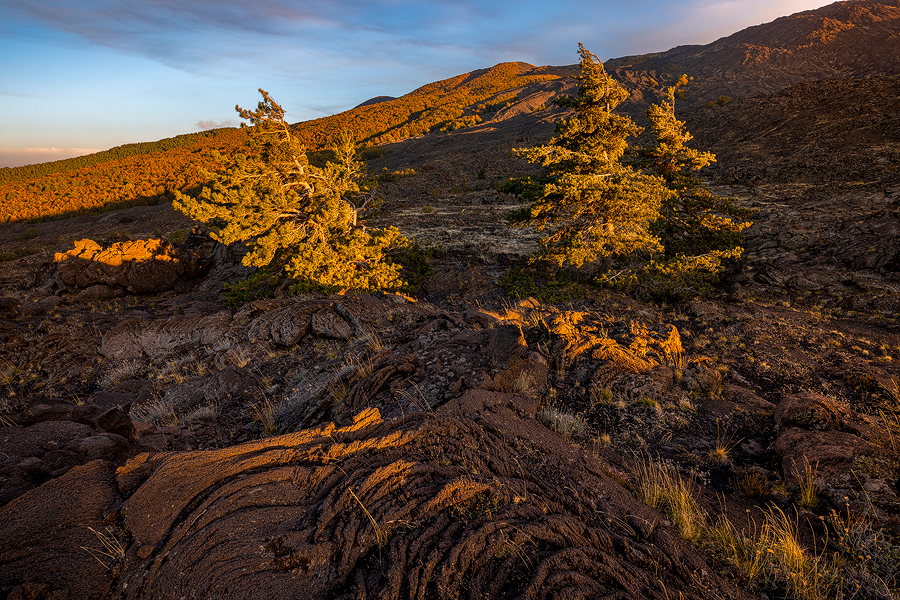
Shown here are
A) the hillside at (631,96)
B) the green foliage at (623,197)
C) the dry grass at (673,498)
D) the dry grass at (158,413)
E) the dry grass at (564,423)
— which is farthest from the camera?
the hillside at (631,96)

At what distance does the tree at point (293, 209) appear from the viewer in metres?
10.5

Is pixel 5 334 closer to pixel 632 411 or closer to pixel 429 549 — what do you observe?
pixel 429 549

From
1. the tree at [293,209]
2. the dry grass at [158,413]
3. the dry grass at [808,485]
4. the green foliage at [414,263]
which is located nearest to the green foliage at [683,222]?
the green foliage at [414,263]

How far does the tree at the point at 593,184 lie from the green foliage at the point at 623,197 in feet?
0.09

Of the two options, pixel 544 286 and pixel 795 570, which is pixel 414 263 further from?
pixel 795 570

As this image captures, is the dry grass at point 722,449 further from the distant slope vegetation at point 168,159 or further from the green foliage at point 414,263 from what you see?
the distant slope vegetation at point 168,159

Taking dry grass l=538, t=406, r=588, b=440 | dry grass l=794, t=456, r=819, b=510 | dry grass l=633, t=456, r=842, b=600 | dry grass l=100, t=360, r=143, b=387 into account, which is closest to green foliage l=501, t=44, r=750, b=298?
dry grass l=538, t=406, r=588, b=440

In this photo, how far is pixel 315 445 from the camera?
3.39 meters

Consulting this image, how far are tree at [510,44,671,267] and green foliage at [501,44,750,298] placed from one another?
0.09ft

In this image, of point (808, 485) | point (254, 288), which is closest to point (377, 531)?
point (808, 485)

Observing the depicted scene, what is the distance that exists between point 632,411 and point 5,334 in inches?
658

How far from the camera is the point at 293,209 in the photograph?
1141 centimetres

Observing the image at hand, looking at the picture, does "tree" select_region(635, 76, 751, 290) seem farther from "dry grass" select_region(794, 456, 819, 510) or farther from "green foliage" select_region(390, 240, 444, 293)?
"green foliage" select_region(390, 240, 444, 293)

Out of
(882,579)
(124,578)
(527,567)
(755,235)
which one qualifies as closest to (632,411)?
(882,579)
